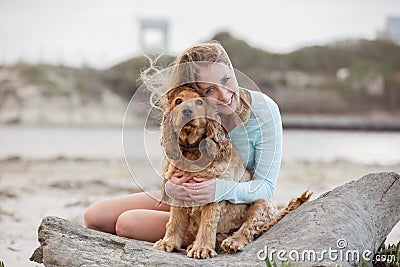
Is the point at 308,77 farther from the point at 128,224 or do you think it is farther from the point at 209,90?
the point at 209,90

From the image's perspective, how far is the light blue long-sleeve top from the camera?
2.32 metres

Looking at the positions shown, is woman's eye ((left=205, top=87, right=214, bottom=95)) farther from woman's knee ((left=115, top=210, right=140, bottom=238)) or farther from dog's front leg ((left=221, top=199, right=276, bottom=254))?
woman's knee ((left=115, top=210, right=140, bottom=238))

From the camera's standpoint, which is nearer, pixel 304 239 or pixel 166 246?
pixel 304 239

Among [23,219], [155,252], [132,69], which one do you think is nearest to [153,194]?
[155,252]

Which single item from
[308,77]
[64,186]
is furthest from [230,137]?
[308,77]

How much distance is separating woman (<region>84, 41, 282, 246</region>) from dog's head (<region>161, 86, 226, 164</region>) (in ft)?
0.20

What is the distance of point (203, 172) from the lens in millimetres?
2197

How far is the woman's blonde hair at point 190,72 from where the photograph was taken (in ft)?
7.18

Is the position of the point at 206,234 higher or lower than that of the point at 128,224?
higher

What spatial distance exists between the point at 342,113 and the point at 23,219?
7.97 metres

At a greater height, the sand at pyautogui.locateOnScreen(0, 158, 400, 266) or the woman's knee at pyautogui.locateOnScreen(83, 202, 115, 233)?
the woman's knee at pyautogui.locateOnScreen(83, 202, 115, 233)

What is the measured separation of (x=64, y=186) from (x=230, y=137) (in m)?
2.95

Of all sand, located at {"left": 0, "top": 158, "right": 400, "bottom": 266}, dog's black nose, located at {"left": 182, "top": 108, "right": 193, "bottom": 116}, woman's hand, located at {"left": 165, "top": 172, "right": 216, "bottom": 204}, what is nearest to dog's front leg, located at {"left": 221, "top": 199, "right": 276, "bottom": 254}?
woman's hand, located at {"left": 165, "top": 172, "right": 216, "bottom": 204}

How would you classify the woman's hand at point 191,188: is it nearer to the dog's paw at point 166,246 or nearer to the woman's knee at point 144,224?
the dog's paw at point 166,246
